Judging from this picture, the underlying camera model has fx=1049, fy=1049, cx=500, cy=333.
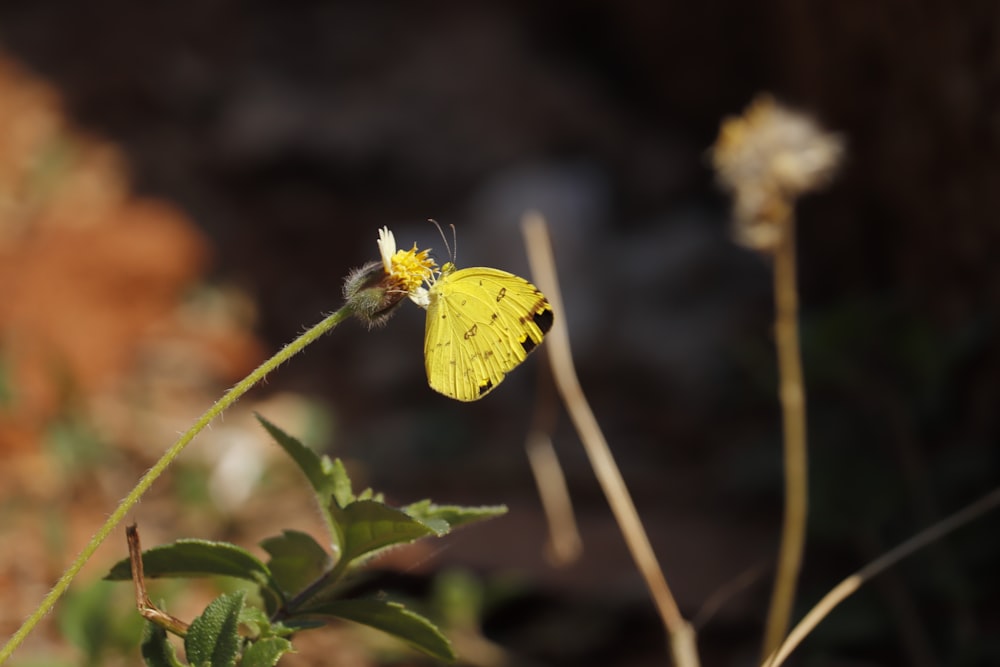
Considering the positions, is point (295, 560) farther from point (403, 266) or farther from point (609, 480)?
point (609, 480)

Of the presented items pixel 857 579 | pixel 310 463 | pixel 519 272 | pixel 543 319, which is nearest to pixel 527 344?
pixel 543 319

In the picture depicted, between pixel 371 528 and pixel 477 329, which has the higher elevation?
pixel 477 329

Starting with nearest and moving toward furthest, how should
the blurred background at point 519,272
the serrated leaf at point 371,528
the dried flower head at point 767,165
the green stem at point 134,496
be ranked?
the green stem at point 134,496
the serrated leaf at point 371,528
the dried flower head at point 767,165
the blurred background at point 519,272

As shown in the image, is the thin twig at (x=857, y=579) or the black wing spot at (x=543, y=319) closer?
the black wing spot at (x=543, y=319)

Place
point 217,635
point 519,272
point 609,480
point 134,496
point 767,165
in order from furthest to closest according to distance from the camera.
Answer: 1. point 519,272
2. point 767,165
3. point 609,480
4. point 217,635
5. point 134,496

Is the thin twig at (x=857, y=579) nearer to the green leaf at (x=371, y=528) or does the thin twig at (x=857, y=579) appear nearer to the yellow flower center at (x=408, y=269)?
the green leaf at (x=371, y=528)

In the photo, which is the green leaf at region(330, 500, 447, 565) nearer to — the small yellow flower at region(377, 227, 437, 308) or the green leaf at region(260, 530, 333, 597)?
the green leaf at region(260, 530, 333, 597)

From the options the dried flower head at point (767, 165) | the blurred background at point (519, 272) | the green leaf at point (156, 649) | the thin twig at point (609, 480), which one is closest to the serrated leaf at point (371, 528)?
the green leaf at point (156, 649)
